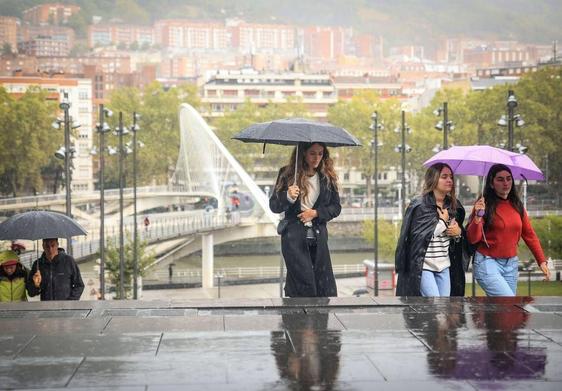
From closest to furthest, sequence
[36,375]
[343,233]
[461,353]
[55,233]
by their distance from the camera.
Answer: [36,375] < [461,353] < [55,233] < [343,233]

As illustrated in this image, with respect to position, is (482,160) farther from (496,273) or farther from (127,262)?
(127,262)

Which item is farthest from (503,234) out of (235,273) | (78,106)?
(78,106)

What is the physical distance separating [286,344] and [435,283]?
228 centimetres

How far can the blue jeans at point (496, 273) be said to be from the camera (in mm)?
9844

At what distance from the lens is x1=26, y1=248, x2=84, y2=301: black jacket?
34.9ft

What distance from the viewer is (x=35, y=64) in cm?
15900

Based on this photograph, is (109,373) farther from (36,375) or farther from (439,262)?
(439,262)

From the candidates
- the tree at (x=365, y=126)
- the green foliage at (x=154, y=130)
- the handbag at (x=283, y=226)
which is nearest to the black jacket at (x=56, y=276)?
the handbag at (x=283, y=226)

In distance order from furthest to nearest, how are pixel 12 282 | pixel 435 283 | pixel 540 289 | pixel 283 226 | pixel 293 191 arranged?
pixel 540 289
pixel 12 282
pixel 435 283
pixel 283 226
pixel 293 191

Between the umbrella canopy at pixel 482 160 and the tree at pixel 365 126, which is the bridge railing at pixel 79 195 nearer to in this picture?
the tree at pixel 365 126

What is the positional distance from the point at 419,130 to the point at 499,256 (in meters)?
75.9

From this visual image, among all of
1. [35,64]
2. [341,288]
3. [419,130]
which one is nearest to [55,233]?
[341,288]

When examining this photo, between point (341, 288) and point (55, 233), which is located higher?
point (55, 233)

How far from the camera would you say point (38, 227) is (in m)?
11.2
